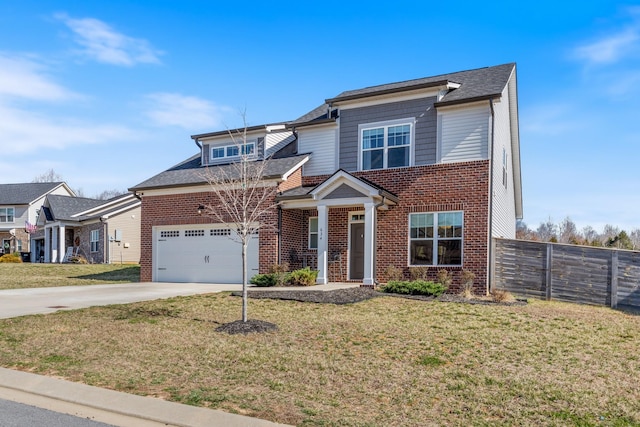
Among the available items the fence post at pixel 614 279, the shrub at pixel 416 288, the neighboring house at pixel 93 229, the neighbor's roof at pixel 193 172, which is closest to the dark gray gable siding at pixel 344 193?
the neighbor's roof at pixel 193 172

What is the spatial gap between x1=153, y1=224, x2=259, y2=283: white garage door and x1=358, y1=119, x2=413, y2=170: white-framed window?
517 centimetres

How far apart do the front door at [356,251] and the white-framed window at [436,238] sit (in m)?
1.91

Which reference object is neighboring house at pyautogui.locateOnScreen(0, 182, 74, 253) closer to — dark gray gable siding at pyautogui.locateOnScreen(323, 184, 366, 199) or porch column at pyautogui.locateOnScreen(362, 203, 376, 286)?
dark gray gable siding at pyautogui.locateOnScreen(323, 184, 366, 199)

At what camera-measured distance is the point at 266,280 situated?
1577 cm

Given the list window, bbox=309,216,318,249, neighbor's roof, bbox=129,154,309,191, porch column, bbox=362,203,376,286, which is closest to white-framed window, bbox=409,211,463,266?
porch column, bbox=362,203,376,286

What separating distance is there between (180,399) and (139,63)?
12.9 meters

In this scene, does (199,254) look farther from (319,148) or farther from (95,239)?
(95,239)

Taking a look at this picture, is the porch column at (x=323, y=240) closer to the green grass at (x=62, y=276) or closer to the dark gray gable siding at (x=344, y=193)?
the dark gray gable siding at (x=344, y=193)

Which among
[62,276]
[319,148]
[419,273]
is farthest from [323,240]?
[62,276]

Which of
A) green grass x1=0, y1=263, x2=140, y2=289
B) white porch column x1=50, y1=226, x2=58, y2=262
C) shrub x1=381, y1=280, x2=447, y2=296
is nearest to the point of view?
shrub x1=381, y1=280, x2=447, y2=296

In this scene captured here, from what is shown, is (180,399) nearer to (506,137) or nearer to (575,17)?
(575,17)

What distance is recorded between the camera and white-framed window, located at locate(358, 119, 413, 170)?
16781 millimetres

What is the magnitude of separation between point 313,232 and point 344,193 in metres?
2.92

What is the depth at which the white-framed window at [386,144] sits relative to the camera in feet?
55.1
